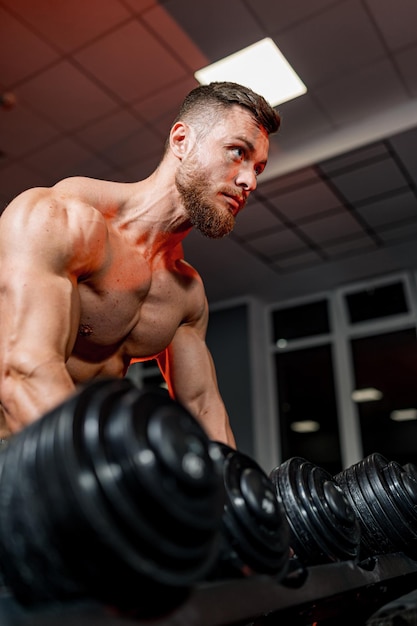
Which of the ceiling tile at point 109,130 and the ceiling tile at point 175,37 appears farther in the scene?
the ceiling tile at point 109,130

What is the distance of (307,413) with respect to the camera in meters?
6.55

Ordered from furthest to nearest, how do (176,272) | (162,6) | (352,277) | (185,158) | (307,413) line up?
(307,413)
(352,277)
(162,6)
(176,272)
(185,158)

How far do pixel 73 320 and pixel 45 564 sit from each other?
0.72 m

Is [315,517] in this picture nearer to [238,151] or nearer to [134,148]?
[238,151]

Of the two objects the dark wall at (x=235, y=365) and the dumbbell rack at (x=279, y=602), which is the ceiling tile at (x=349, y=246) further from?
the dumbbell rack at (x=279, y=602)

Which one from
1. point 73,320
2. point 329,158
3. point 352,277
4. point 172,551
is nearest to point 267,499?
point 172,551

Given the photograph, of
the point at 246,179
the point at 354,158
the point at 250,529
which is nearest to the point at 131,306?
the point at 246,179

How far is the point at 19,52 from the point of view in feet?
10.5

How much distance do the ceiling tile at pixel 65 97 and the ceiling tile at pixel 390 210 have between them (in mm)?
2275

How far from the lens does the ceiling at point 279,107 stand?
9.98 ft

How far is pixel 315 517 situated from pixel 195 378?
70 centimetres

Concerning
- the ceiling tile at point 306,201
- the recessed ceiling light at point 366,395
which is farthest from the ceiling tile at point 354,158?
the recessed ceiling light at point 366,395

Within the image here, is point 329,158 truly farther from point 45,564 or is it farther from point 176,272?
point 45,564

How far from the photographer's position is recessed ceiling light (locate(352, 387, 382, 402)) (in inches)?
242
